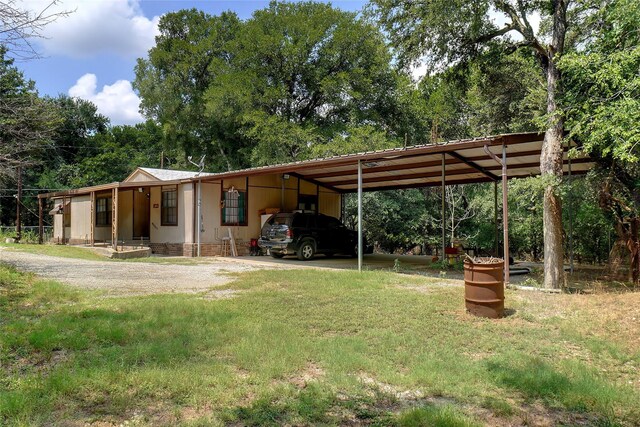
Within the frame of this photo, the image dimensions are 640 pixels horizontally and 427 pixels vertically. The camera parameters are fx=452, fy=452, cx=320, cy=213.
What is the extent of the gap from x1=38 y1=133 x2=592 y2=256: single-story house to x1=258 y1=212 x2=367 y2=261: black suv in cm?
169

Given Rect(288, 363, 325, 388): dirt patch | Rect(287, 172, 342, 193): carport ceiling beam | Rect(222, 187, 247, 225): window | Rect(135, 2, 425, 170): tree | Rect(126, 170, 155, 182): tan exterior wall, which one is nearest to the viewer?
Rect(288, 363, 325, 388): dirt patch

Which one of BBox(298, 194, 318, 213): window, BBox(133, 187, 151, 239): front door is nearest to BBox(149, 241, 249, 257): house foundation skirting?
BBox(133, 187, 151, 239): front door

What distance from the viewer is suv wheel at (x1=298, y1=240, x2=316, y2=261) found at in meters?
15.2

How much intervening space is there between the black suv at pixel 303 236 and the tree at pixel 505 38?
6131 mm

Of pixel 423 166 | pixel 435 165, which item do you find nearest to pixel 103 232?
pixel 423 166

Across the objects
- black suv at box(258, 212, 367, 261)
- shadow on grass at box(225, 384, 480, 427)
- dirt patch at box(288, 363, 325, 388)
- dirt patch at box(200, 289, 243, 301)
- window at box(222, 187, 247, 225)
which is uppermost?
window at box(222, 187, 247, 225)

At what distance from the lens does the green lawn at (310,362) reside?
3.46 m

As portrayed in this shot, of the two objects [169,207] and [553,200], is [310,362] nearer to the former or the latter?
[553,200]

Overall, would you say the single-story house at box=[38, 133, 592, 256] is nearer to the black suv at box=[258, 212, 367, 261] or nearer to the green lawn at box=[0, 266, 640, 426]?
the black suv at box=[258, 212, 367, 261]

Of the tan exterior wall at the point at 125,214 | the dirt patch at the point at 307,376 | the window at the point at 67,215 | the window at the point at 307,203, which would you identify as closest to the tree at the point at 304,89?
the window at the point at 307,203

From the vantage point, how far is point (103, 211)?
21.6 m

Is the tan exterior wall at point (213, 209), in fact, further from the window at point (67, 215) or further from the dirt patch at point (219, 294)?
the dirt patch at point (219, 294)

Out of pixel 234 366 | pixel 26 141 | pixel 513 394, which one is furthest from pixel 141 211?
pixel 513 394

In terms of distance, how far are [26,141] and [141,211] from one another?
10.9 metres
